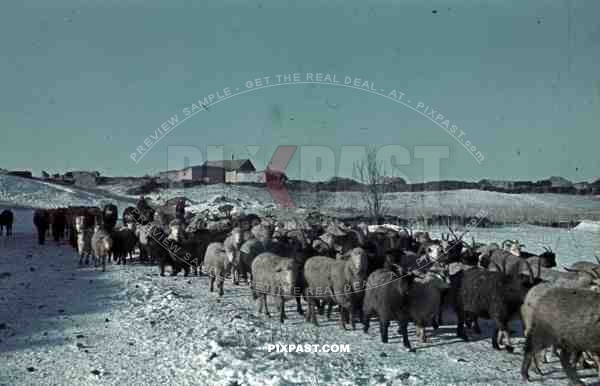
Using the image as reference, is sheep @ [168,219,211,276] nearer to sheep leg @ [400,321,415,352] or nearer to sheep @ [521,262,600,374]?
sheep leg @ [400,321,415,352]

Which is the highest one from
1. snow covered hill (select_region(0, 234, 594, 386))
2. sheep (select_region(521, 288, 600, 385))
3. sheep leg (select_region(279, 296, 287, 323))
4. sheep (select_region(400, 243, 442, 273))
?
sheep (select_region(400, 243, 442, 273))

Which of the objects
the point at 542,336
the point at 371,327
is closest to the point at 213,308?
the point at 371,327

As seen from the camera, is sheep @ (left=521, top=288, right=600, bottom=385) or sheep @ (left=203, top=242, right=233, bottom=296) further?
sheep @ (left=203, top=242, right=233, bottom=296)

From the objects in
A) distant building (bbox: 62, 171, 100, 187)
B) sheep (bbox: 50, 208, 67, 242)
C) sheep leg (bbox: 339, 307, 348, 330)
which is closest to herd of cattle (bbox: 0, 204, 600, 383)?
sheep leg (bbox: 339, 307, 348, 330)

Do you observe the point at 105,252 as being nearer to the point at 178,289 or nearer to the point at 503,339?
the point at 178,289

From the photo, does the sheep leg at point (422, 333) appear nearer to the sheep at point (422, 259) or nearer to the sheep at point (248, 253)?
the sheep at point (422, 259)

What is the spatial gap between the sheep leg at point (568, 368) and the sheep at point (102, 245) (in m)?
12.2

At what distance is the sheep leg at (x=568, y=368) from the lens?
294 inches

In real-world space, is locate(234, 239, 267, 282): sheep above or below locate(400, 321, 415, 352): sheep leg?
above

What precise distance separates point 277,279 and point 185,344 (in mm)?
2389

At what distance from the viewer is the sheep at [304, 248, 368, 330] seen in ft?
33.1

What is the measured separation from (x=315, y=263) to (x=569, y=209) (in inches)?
1010

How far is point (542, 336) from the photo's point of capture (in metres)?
7.60

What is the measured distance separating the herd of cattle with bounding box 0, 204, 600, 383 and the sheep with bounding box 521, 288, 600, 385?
0.5 inches
